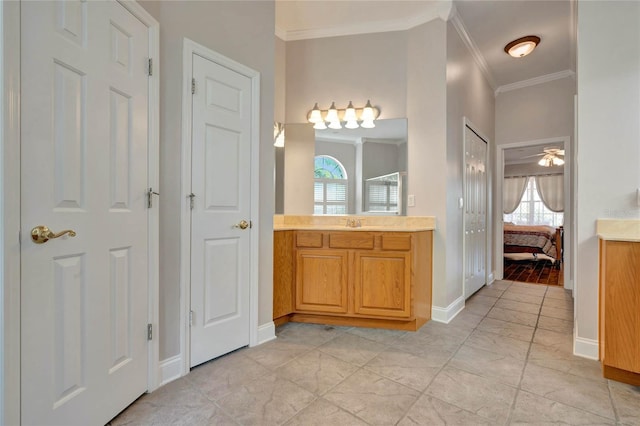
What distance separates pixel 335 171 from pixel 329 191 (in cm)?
22

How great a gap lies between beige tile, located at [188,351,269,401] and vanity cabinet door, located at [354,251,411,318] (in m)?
1.02

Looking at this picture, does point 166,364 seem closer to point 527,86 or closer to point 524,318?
point 524,318

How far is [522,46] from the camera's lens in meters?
3.35

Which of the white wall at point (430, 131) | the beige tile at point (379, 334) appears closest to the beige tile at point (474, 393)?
the beige tile at point (379, 334)

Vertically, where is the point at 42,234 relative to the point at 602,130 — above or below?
below

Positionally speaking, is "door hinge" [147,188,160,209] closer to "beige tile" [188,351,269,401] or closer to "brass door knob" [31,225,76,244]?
"brass door knob" [31,225,76,244]

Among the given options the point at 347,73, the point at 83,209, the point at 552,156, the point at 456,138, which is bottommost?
the point at 83,209

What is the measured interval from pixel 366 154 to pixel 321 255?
3.94ft

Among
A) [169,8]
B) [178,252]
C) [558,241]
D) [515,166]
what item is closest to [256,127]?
[169,8]

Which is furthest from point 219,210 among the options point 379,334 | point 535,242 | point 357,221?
point 535,242

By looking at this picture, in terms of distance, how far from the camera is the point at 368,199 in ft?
10.5

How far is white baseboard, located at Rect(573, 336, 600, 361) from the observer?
2123 mm

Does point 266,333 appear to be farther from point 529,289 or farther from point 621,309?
point 529,289

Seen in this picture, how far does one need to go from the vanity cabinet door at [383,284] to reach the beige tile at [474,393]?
0.70m
